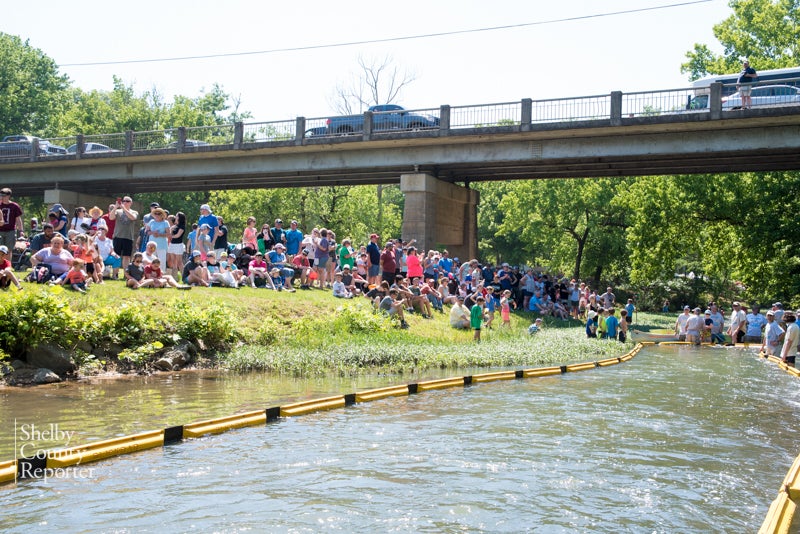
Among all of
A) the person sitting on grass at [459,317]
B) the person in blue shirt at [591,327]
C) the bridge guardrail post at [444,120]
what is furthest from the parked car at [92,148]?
the person in blue shirt at [591,327]

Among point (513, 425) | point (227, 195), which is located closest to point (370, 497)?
point (513, 425)

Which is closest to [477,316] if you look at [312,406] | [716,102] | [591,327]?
[591,327]

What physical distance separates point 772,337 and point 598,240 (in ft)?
96.9

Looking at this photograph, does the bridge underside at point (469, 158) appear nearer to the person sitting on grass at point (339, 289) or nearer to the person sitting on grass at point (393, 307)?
the person sitting on grass at point (339, 289)

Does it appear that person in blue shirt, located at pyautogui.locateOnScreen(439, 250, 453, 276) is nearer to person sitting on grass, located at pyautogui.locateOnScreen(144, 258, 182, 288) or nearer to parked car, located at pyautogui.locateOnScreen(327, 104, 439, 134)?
parked car, located at pyautogui.locateOnScreen(327, 104, 439, 134)

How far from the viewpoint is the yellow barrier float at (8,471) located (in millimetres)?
7195

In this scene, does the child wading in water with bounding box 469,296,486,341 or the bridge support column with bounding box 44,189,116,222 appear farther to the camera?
the bridge support column with bounding box 44,189,116,222

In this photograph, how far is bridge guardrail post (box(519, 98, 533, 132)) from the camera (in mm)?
32656

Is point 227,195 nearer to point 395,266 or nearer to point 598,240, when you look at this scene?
point 598,240

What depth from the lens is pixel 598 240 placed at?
52031 millimetres

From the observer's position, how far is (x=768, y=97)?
29031 millimetres

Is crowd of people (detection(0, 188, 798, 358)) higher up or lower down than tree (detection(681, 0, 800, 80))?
lower down

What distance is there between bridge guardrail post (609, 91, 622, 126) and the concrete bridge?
6 centimetres

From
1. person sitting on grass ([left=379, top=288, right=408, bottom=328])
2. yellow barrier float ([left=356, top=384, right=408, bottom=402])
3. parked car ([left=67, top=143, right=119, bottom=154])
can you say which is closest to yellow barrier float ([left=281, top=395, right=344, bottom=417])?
yellow barrier float ([left=356, top=384, right=408, bottom=402])
